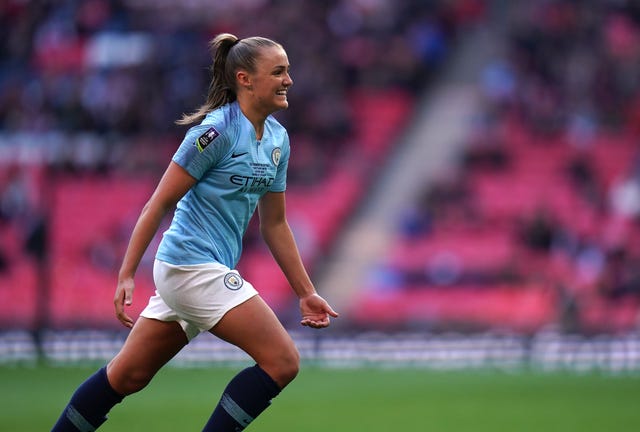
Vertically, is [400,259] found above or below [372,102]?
below

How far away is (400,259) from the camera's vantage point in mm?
20703

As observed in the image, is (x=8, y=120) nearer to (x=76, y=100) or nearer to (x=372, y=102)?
(x=76, y=100)

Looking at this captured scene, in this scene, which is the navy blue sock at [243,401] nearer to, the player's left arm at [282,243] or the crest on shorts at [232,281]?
the crest on shorts at [232,281]

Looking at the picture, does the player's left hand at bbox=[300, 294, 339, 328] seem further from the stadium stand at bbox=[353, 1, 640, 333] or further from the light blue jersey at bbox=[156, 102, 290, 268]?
the stadium stand at bbox=[353, 1, 640, 333]

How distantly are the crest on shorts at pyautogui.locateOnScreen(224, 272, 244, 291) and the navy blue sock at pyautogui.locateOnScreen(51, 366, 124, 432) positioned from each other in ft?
2.71

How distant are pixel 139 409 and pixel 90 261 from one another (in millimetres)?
9824

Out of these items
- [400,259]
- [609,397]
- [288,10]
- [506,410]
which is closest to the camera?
[506,410]

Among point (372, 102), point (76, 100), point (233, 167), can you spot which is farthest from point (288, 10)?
point (233, 167)

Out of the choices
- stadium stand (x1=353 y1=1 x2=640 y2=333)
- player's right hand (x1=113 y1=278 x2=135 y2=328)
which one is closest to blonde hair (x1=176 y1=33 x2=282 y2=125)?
player's right hand (x1=113 y1=278 x2=135 y2=328)

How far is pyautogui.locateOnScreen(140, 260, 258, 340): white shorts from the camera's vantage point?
6.02 m

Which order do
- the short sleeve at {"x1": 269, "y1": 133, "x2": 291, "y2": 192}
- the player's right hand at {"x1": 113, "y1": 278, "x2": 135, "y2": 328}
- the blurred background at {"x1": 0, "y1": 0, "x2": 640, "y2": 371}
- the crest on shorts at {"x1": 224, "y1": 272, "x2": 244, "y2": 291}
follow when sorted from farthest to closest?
the blurred background at {"x1": 0, "y1": 0, "x2": 640, "y2": 371} < the short sleeve at {"x1": 269, "y1": 133, "x2": 291, "y2": 192} < the crest on shorts at {"x1": 224, "y1": 272, "x2": 244, "y2": 291} < the player's right hand at {"x1": 113, "y1": 278, "x2": 135, "y2": 328}

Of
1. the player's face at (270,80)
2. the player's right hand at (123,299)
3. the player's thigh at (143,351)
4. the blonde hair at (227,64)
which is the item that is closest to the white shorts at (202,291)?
the player's thigh at (143,351)

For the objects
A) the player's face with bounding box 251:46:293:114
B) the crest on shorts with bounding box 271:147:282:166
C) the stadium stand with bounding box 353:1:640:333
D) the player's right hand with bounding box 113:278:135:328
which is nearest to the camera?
the player's right hand with bounding box 113:278:135:328

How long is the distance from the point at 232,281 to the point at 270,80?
3.37 feet
